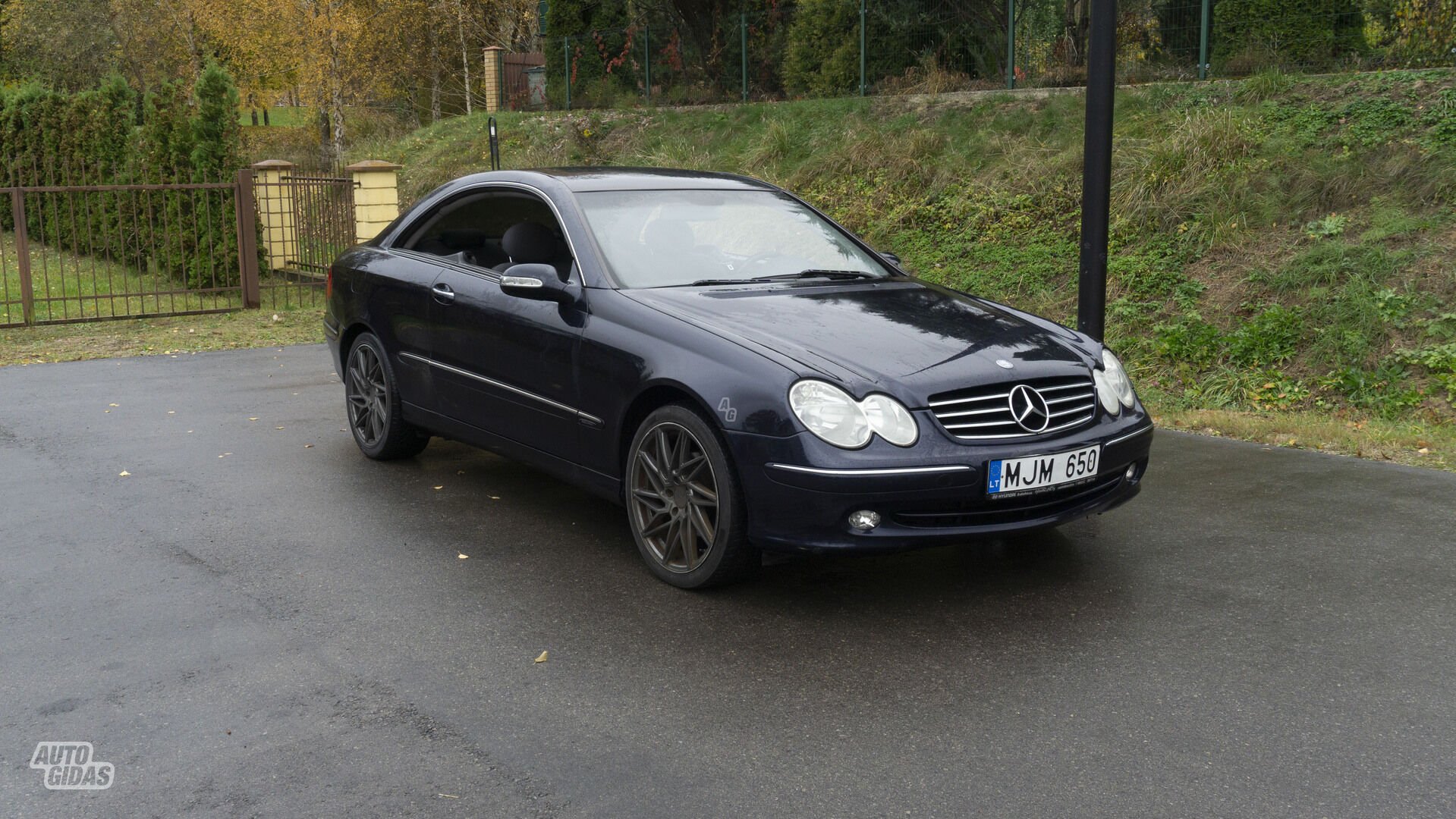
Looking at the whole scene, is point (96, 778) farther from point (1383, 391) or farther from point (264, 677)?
point (1383, 391)

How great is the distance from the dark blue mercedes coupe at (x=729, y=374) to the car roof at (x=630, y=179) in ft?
0.06

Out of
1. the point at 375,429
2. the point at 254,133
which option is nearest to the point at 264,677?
the point at 375,429

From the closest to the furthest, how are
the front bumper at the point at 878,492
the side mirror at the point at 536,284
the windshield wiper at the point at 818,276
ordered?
the front bumper at the point at 878,492
the side mirror at the point at 536,284
the windshield wiper at the point at 818,276

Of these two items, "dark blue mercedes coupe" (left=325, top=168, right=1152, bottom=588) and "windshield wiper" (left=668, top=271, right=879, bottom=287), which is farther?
"windshield wiper" (left=668, top=271, right=879, bottom=287)

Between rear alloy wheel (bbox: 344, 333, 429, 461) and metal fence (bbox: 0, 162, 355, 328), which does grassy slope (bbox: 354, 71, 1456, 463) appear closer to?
rear alloy wheel (bbox: 344, 333, 429, 461)

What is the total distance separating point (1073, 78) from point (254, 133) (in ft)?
102

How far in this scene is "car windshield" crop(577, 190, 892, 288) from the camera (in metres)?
5.54

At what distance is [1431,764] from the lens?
3.36 meters

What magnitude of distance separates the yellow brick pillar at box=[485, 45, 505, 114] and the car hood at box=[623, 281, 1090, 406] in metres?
23.1

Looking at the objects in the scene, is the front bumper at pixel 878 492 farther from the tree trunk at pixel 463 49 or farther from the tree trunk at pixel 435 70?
the tree trunk at pixel 435 70

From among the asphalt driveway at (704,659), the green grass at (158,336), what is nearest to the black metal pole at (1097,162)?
the asphalt driveway at (704,659)

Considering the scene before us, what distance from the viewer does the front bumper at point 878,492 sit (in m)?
4.30

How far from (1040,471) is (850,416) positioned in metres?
0.74

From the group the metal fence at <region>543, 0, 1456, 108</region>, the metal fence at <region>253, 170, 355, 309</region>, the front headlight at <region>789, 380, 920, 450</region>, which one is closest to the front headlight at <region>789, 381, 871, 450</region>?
the front headlight at <region>789, 380, 920, 450</region>
